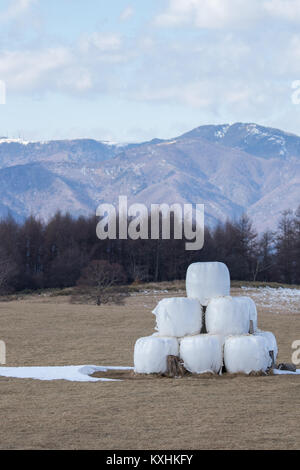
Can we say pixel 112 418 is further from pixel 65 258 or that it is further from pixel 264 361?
pixel 65 258

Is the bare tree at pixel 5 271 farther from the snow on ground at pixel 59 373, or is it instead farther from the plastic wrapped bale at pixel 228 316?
the plastic wrapped bale at pixel 228 316

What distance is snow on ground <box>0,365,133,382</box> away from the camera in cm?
1295

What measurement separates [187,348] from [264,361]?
4.73 feet

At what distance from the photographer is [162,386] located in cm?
1174

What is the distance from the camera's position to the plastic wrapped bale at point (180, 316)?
12.8 metres

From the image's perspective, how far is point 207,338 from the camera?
12.5 m

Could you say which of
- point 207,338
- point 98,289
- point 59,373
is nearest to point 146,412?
point 207,338

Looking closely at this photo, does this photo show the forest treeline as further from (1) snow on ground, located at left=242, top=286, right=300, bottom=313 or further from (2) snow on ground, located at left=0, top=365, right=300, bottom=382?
(2) snow on ground, located at left=0, top=365, right=300, bottom=382

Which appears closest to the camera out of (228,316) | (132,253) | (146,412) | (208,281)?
(146,412)

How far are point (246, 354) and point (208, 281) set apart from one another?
1.54 metres

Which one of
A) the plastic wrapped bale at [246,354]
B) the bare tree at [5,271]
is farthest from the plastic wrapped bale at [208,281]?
the bare tree at [5,271]

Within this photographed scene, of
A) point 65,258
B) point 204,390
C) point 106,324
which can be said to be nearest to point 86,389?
point 204,390

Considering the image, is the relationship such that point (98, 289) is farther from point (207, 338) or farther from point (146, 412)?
point (146, 412)

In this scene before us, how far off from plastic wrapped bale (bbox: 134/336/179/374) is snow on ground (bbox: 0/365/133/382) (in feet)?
2.31
